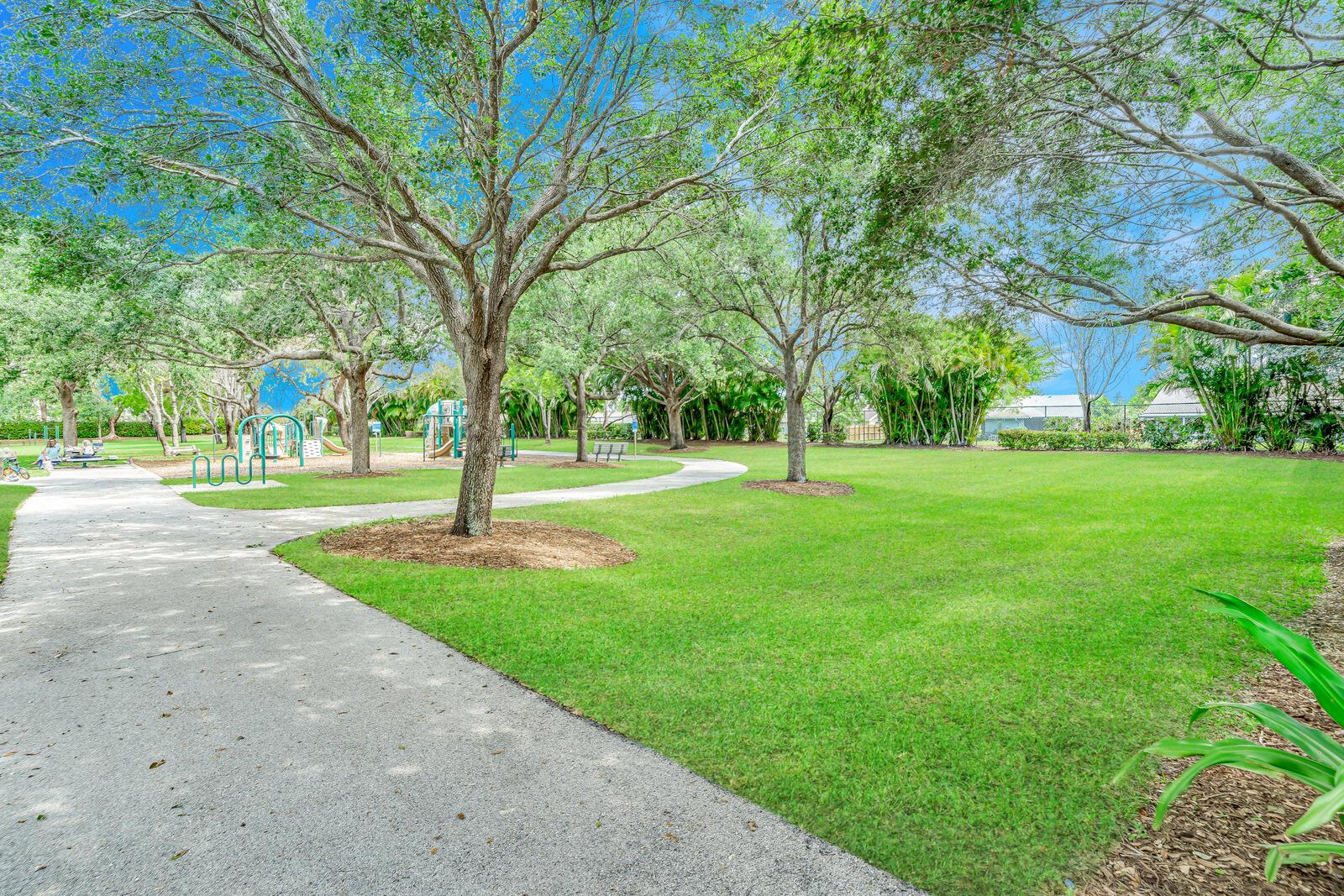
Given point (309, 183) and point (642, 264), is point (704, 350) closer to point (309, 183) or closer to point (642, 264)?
point (642, 264)

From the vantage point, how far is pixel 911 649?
439 cm

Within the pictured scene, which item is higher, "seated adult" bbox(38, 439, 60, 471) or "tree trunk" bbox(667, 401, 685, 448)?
"tree trunk" bbox(667, 401, 685, 448)

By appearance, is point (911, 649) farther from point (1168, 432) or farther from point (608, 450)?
point (1168, 432)

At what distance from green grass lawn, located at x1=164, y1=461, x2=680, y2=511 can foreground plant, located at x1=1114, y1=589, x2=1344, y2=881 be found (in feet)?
41.0

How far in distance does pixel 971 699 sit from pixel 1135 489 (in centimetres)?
1213

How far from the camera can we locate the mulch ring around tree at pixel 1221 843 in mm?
2109

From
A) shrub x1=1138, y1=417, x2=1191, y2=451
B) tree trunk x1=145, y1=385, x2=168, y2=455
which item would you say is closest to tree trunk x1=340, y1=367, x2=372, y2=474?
tree trunk x1=145, y1=385, x2=168, y2=455

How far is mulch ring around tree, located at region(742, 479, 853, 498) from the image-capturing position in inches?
525

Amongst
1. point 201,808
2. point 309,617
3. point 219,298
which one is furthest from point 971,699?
point 219,298

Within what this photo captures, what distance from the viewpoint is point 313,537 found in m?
8.31

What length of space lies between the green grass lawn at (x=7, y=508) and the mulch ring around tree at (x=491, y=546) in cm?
342

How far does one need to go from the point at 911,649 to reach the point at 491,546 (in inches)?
195

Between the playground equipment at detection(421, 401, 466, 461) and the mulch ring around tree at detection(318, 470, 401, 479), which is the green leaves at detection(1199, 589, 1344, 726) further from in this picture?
the playground equipment at detection(421, 401, 466, 461)

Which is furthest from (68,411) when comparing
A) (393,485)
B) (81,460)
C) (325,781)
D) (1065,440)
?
(1065,440)
